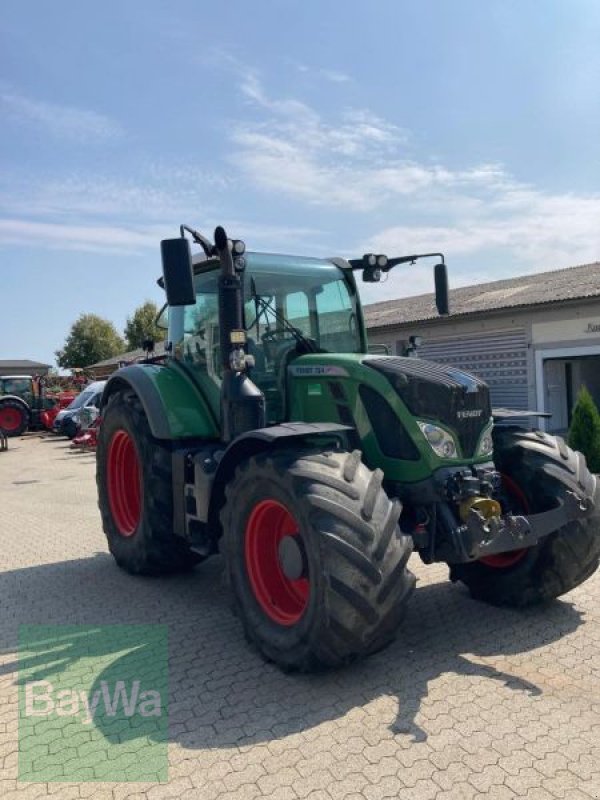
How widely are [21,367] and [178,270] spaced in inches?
2858

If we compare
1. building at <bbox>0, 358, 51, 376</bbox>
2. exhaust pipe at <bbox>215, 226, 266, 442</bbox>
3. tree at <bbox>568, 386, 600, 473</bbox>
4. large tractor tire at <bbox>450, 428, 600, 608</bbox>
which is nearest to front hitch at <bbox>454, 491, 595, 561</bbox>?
large tractor tire at <bbox>450, 428, 600, 608</bbox>

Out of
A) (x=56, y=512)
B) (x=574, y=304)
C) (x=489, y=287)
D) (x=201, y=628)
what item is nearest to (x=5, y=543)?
(x=56, y=512)

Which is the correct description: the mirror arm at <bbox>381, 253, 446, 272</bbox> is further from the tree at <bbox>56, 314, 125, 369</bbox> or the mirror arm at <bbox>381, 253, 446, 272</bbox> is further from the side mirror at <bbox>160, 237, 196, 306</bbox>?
the tree at <bbox>56, 314, 125, 369</bbox>

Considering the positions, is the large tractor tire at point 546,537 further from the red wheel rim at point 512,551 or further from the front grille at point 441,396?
the front grille at point 441,396

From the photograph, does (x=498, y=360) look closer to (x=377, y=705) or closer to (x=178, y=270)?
(x=178, y=270)

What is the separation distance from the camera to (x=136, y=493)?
5855mm

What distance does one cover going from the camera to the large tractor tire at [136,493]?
4984mm

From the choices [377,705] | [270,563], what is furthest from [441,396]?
[377,705]

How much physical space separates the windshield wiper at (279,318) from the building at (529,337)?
37.0 ft

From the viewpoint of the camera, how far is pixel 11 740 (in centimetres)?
304

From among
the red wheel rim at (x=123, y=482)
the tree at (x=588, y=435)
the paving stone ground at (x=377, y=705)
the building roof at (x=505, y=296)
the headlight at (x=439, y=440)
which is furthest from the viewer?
the building roof at (x=505, y=296)

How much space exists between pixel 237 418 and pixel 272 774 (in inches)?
84.5

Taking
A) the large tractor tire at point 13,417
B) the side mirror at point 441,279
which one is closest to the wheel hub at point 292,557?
the side mirror at point 441,279

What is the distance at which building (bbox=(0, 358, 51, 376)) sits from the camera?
67.5m
